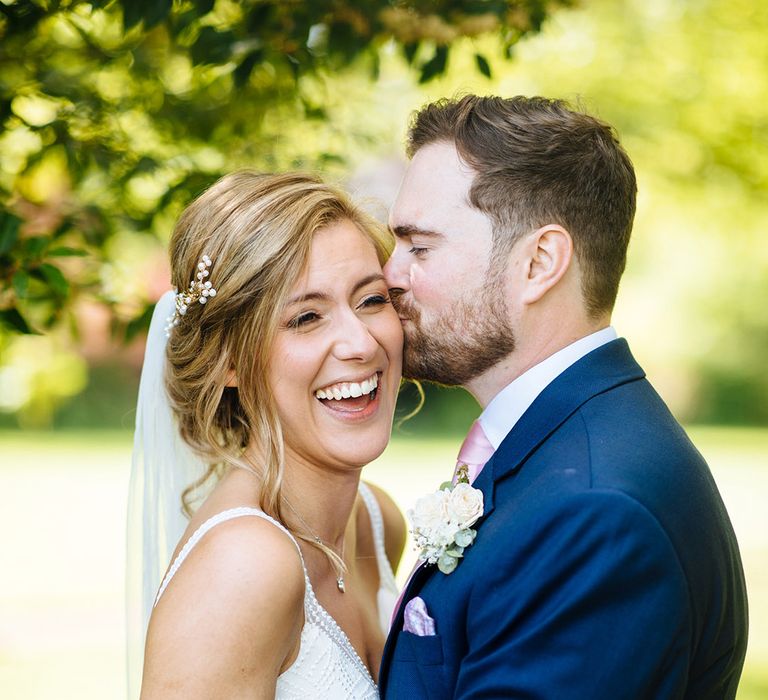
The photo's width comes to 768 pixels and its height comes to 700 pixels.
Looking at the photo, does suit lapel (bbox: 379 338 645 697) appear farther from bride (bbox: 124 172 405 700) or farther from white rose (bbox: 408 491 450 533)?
bride (bbox: 124 172 405 700)

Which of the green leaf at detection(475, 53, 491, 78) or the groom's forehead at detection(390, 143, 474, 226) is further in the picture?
the green leaf at detection(475, 53, 491, 78)

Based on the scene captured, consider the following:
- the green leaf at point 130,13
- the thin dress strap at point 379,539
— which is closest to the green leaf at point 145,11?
the green leaf at point 130,13

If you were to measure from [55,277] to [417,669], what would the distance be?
5.42 ft

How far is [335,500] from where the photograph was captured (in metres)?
3.32

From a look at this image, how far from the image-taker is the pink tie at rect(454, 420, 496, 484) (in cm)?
288

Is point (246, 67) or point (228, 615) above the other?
point (246, 67)

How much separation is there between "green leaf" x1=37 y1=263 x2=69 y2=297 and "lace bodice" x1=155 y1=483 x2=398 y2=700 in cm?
89

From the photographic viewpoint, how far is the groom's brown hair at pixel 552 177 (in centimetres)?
286

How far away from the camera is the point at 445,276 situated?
291 cm

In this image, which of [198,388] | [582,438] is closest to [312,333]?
[198,388]

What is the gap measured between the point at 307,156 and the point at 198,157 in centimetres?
53

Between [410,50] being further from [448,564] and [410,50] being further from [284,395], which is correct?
[448,564]

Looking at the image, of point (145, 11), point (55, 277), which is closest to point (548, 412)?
point (55, 277)

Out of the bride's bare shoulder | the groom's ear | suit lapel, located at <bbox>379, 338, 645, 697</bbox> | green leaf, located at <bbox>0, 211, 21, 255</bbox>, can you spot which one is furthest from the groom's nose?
green leaf, located at <bbox>0, 211, 21, 255</bbox>
